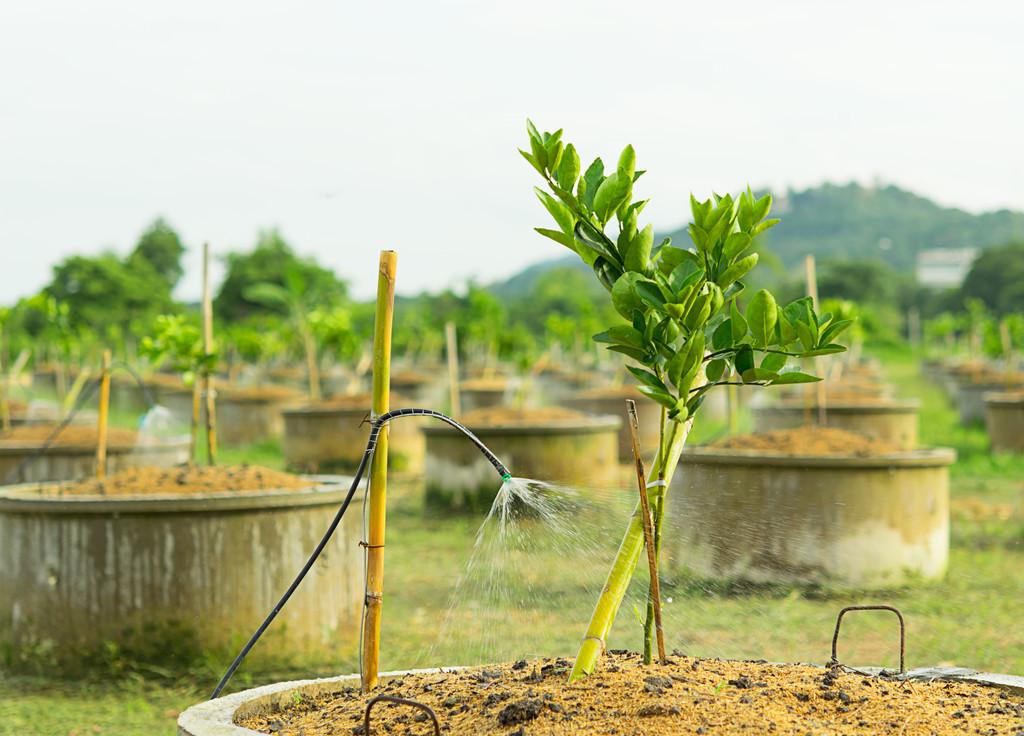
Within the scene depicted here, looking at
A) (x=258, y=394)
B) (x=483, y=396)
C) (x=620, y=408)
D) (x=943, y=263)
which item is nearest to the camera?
(x=620, y=408)

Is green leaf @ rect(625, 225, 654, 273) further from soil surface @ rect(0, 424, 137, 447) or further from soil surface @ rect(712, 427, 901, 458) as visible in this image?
soil surface @ rect(0, 424, 137, 447)

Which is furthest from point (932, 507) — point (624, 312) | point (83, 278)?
point (83, 278)

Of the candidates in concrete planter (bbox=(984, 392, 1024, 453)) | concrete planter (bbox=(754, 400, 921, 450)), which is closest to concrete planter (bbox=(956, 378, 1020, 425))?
concrete planter (bbox=(984, 392, 1024, 453))

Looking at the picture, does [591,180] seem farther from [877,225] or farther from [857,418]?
[877,225]

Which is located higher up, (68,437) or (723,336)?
(723,336)

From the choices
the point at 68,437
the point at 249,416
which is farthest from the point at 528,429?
the point at 249,416

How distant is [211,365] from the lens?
7.13 metres

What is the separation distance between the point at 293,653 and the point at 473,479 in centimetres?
525

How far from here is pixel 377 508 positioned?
3219 mm

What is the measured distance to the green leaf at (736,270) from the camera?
2879 millimetres

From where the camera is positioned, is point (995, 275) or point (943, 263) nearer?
point (995, 275)

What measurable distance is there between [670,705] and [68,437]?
9.24 meters

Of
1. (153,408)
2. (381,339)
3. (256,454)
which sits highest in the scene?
(381,339)

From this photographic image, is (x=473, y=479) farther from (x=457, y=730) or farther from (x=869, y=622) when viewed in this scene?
(x=457, y=730)
